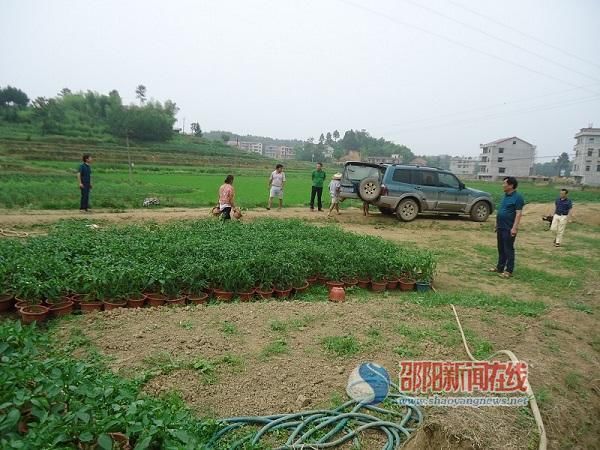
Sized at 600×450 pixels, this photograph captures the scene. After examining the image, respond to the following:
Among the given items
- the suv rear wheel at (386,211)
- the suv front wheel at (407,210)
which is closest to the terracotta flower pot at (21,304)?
Answer: the suv rear wheel at (386,211)

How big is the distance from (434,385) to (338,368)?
2.94 feet

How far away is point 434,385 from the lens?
365cm

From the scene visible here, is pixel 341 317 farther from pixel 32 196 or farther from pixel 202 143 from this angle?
pixel 202 143

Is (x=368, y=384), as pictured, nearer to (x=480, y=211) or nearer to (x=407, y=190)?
(x=407, y=190)

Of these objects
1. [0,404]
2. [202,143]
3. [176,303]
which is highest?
[202,143]

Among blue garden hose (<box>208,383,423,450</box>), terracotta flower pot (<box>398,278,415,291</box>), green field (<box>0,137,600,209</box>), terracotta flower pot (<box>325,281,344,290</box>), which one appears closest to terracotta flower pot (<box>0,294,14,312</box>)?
blue garden hose (<box>208,383,423,450</box>)

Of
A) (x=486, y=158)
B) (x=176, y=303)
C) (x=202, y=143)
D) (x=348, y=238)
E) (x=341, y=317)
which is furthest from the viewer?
(x=486, y=158)

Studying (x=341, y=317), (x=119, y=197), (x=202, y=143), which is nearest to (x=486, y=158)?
(x=202, y=143)

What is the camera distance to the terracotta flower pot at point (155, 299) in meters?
5.54

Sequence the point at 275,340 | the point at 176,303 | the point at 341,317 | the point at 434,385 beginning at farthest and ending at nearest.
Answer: the point at 176,303 < the point at 341,317 < the point at 275,340 < the point at 434,385

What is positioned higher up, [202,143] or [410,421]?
[202,143]

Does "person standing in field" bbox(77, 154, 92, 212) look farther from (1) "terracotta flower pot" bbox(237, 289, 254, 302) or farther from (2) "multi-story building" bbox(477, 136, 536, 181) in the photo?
(2) "multi-story building" bbox(477, 136, 536, 181)

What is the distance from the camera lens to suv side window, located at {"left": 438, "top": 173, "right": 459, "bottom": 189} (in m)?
13.9

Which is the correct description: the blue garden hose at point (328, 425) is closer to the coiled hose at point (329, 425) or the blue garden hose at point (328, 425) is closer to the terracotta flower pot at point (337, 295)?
the coiled hose at point (329, 425)
